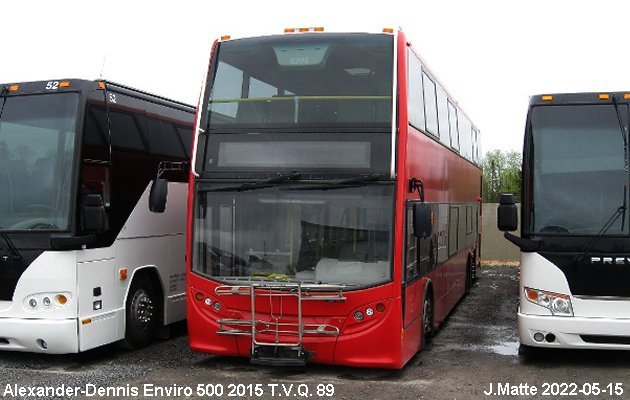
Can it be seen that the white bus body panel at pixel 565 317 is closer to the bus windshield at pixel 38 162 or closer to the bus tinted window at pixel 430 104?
the bus tinted window at pixel 430 104

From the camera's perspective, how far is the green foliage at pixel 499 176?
3806 centimetres

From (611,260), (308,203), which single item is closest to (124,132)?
(308,203)

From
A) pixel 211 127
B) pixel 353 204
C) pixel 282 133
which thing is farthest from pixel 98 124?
pixel 353 204

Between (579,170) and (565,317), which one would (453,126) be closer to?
(579,170)

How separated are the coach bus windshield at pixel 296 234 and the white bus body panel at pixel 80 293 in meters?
1.39

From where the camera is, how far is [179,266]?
10.8 m

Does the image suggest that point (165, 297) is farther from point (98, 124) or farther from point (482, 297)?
point (482, 297)

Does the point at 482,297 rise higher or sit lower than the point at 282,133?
lower

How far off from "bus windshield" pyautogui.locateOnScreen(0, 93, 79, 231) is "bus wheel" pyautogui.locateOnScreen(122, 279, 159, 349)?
5.80ft

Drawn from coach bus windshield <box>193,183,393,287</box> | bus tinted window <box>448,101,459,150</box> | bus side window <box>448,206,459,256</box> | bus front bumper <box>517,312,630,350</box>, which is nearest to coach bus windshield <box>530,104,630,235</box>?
bus front bumper <box>517,312,630,350</box>

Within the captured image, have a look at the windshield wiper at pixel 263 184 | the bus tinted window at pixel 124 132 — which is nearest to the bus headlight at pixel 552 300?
the windshield wiper at pixel 263 184

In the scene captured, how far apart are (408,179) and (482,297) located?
871 centimetres

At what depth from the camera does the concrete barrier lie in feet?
86.5

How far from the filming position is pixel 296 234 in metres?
7.98
